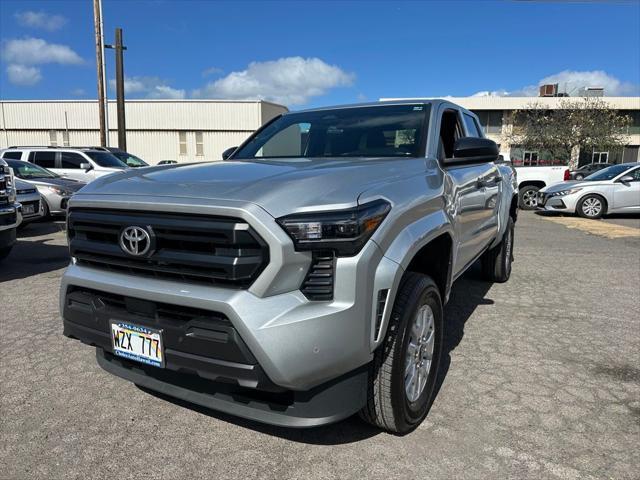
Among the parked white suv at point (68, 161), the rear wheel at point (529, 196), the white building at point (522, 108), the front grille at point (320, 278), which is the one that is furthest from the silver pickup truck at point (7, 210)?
the white building at point (522, 108)

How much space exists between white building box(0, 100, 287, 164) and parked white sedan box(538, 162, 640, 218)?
25.8m

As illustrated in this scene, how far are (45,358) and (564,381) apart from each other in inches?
145

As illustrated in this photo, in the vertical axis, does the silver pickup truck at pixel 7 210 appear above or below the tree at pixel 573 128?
below

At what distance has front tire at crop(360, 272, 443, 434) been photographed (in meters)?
2.34

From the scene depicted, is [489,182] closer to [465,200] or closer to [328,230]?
[465,200]

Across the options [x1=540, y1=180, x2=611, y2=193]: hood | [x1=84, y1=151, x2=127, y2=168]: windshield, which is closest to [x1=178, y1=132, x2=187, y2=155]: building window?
[x1=84, y1=151, x2=127, y2=168]: windshield

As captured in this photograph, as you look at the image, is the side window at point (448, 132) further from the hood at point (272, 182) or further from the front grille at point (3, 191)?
the front grille at point (3, 191)

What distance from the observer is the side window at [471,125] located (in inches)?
181

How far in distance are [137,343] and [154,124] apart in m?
37.3

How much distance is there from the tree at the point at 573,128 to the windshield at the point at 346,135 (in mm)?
40295

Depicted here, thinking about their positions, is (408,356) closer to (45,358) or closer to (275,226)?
(275,226)

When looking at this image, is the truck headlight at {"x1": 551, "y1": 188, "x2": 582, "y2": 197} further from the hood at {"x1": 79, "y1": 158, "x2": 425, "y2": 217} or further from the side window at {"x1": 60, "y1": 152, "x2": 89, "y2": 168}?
the side window at {"x1": 60, "y1": 152, "x2": 89, "y2": 168}

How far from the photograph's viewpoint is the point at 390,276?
2158 millimetres

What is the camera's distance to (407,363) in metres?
2.55
